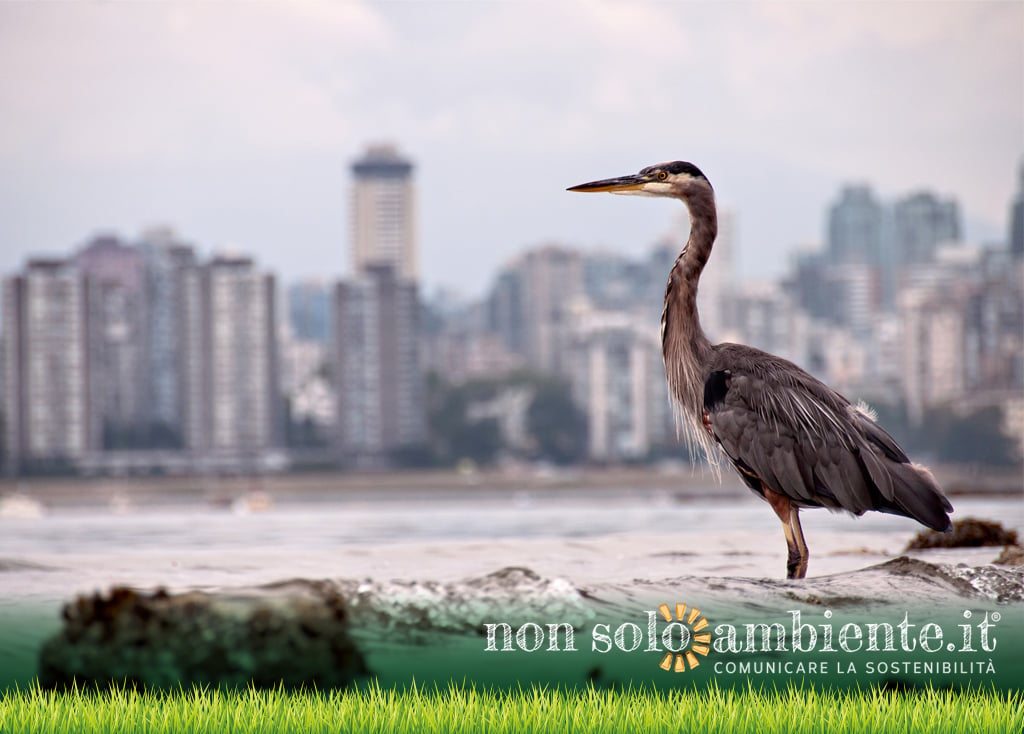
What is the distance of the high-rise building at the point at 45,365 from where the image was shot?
88812 millimetres

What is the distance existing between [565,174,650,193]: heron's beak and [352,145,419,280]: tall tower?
139 m

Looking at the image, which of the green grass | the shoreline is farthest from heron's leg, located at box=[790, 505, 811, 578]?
the shoreline

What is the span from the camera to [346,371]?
96.2 metres

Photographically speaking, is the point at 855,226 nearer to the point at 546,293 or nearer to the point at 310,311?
the point at 546,293

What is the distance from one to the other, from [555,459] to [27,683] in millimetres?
96522

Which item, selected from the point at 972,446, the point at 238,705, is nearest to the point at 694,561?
the point at 238,705

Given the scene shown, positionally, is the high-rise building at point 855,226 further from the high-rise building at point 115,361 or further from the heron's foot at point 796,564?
the heron's foot at point 796,564

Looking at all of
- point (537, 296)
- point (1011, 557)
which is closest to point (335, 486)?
point (537, 296)

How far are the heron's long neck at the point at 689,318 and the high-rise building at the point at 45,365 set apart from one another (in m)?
85.5

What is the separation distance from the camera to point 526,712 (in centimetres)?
520

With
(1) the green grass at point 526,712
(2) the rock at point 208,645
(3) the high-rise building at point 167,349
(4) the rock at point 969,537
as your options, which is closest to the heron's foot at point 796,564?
(1) the green grass at point 526,712

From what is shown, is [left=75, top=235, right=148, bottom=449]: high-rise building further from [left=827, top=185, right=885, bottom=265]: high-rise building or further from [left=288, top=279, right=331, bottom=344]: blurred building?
[left=827, top=185, right=885, bottom=265]: high-rise building

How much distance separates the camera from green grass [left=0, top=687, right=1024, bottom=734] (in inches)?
202

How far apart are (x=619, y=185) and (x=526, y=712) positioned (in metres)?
1.82
